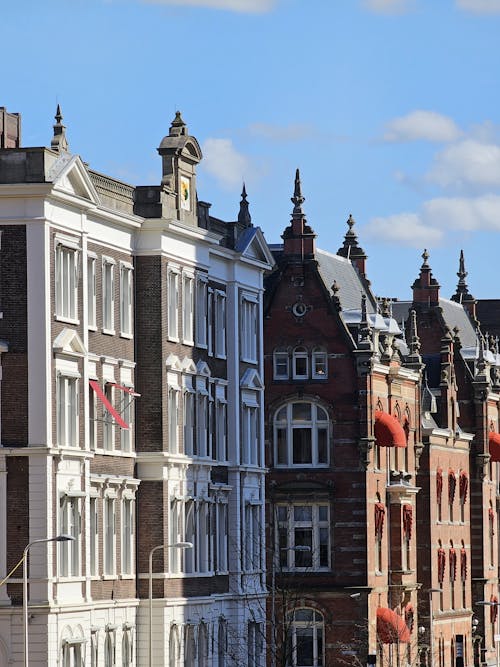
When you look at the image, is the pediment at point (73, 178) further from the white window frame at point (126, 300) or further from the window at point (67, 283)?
the white window frame at point (126, 300)

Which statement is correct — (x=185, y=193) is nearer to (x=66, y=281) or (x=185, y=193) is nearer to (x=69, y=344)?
(x=66, y=281)

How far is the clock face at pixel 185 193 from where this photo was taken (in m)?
100

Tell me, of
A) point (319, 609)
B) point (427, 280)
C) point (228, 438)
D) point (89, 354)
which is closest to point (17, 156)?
point (89, 354)

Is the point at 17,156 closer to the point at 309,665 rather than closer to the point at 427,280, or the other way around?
the point at 309,665

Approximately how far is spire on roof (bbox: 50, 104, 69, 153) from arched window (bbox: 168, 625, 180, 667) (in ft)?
62.7

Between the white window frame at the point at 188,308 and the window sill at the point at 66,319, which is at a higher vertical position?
the white window frame at the point at 188,308

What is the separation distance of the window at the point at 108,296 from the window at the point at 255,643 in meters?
19.3

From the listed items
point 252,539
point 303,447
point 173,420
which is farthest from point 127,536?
point 303,447

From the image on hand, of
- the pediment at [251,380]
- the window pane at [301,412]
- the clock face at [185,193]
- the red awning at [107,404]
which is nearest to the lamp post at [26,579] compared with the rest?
the red awning at [107,404]

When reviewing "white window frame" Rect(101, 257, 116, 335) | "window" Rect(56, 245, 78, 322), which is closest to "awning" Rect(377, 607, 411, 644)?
"white window frame" Rect(101, 257, 116, 335)

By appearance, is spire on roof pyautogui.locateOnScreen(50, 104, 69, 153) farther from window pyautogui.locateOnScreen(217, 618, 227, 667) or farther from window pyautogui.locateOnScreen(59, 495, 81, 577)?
window pyautogui.locateOnScreen(217, 618, 227, 667)

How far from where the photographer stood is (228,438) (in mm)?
105500

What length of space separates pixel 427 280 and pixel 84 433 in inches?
2555

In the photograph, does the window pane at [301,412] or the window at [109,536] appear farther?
the window pane at [301,412]
